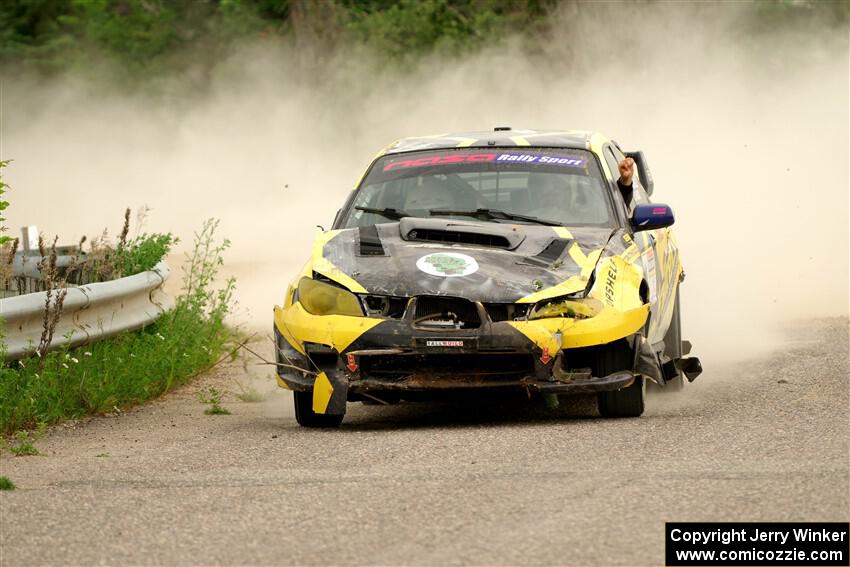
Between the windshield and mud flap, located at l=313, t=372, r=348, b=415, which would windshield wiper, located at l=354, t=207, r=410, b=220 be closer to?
the windshield

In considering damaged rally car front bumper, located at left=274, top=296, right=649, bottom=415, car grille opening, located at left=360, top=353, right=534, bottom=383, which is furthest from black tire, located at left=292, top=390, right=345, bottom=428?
car grille opening, located at left=360, top=353, right=534, bottom=383

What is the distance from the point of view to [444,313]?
8.31m

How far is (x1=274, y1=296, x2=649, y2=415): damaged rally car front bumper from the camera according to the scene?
8.21 m

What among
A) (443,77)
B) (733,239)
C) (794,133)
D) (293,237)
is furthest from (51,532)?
(443,77)

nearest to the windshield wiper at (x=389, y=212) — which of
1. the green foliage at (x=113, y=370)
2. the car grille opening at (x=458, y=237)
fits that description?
the car grille opening at (x=458, y=237)

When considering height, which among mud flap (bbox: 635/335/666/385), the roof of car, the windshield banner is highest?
the roof of car

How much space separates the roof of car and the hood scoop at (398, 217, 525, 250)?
113cm

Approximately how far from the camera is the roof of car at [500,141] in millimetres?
10109

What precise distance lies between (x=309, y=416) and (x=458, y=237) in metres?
1.26

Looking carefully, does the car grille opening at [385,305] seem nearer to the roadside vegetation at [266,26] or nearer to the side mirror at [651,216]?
the side mirror at [651,216]

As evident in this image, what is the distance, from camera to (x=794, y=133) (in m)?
22.3

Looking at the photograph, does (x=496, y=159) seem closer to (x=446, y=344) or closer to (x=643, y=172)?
(x=446, y=344)

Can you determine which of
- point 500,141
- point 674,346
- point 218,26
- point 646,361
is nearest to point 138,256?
point 500,141

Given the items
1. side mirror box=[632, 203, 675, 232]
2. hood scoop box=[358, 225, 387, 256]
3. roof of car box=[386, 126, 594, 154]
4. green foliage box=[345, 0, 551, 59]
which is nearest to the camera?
hood scoop box=[358, 225, 387, 256]
